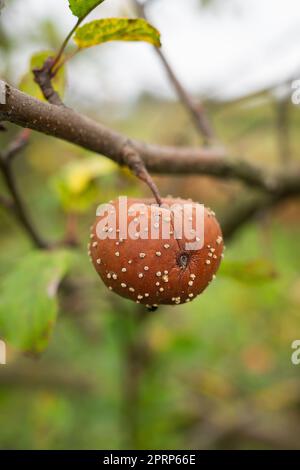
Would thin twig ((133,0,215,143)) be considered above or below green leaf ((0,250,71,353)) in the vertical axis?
above

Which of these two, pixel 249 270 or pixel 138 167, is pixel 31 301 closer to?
pixel 138 167

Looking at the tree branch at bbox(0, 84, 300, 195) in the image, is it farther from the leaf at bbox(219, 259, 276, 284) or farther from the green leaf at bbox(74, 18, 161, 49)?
the leaf at bbox(219, 259, 276, 284)

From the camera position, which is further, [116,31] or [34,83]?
[34,83]

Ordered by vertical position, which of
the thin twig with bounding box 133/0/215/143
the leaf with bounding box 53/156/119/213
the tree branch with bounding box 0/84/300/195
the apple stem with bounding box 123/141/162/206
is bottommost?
the apple stem with bounding box 123/141/162/206

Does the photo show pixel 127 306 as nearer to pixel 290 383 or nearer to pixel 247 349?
pixel 290 383

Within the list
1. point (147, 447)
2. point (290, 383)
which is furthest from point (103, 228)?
point (290, 383)

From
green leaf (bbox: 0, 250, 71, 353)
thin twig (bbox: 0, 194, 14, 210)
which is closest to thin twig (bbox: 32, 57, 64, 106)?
green leaf (bbox: 0, 250, 71, 353)

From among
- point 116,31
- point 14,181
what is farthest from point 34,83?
point 116,31
